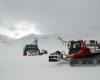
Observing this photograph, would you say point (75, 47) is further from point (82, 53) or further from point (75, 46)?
point (82, 53)

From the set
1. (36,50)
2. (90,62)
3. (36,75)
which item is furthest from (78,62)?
(36,50)

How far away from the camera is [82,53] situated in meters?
22.0

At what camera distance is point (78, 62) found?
21578mm

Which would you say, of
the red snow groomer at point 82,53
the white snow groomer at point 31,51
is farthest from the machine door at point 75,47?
the white snow groomer at point 31,51

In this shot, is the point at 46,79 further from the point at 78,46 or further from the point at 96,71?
the point at 78,46

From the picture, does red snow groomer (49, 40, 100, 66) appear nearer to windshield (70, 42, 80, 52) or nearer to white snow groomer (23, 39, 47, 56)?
windshield (70, 42, 80, 52)

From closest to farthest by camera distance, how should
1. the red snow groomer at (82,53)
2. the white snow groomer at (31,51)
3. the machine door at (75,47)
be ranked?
the red snow groomer at (82,53) → the machine door at (75,47) → the white snow groomer at (31,51)

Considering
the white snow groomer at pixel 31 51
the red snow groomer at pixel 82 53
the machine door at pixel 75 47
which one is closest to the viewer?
the red snow groomer at pixel 82 53

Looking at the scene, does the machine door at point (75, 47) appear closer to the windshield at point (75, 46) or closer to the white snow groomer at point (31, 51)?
the windshield at point (75, 46)

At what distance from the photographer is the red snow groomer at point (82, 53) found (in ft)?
70.4

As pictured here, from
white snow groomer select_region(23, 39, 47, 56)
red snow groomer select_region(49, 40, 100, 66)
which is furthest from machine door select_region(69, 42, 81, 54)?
white snow groomer select_region(23, 39, 47, 56)

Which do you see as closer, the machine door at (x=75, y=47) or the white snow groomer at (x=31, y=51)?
the machine door at (x=75, y=47)

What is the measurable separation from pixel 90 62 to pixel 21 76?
249 inches

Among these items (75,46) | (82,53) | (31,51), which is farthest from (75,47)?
(31,51)
